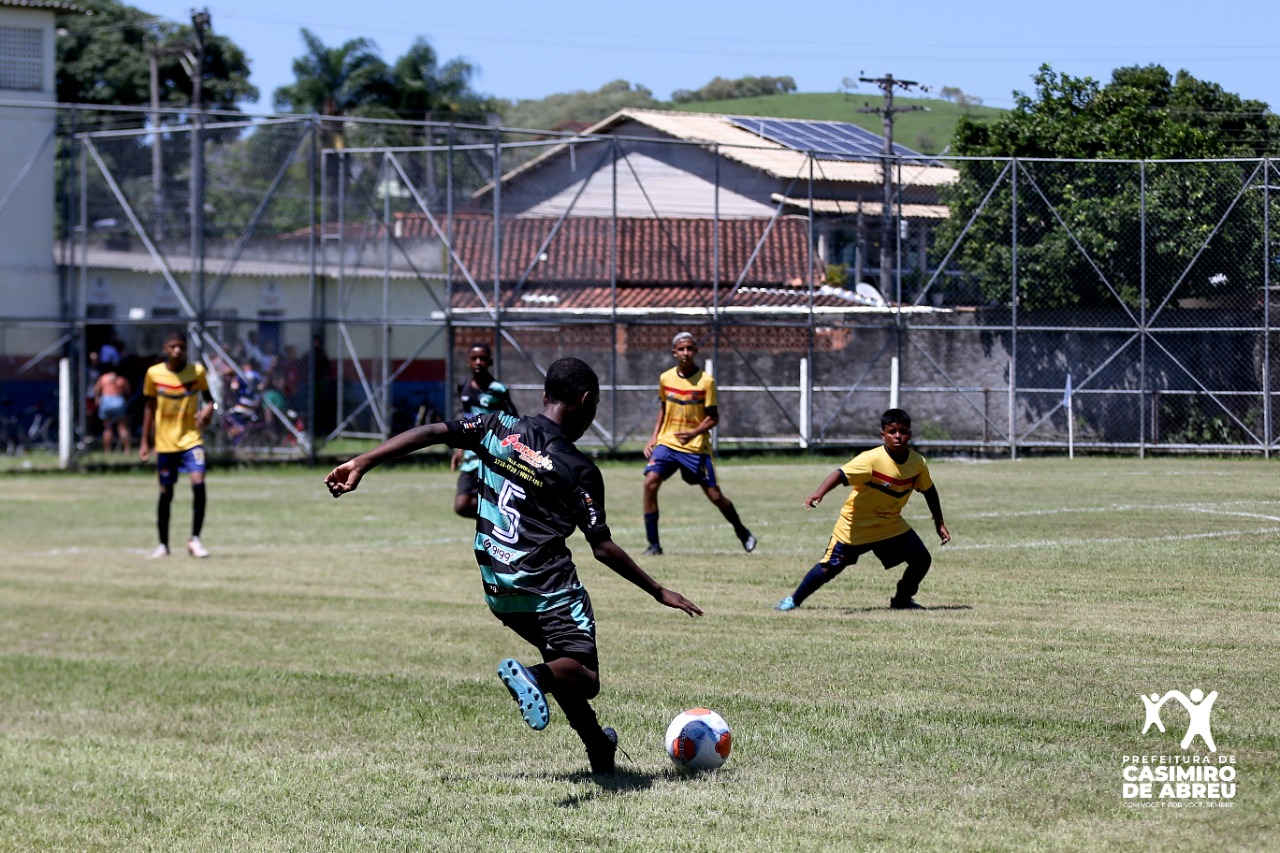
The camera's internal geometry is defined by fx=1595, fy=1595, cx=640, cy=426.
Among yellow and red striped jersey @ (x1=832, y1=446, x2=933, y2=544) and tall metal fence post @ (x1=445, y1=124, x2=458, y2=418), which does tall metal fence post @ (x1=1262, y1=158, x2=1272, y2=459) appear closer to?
yellow and red striped jersey @ (x1=832, y1=446, x2=933, y2=544)

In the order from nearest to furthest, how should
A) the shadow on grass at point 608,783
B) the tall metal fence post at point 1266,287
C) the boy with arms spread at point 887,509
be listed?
the shadow on grass at point 608,783 < the boy with arms spread at point 887,509 < the tall metal fence post at point 1266,287

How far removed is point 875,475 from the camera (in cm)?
1151

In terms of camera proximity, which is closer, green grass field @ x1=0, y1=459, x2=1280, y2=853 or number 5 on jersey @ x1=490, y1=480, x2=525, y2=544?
green grass field @ x1=0, y1=459, x2=1280, y2=853

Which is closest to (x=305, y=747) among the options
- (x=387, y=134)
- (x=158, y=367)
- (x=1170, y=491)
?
(x=158, y=367)

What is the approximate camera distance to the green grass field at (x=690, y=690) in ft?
22.6

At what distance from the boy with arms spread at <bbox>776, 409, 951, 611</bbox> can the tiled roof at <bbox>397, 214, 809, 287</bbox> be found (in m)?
19.8

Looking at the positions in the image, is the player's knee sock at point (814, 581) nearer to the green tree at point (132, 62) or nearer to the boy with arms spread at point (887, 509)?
the boy with arms spread at point (887, 509)

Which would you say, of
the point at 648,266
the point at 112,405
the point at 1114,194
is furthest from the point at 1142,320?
the point at 112,405

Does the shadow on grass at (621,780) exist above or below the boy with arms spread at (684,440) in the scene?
below

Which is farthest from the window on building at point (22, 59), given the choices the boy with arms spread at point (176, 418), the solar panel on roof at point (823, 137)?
the boy with arms spread at point (176, 418)

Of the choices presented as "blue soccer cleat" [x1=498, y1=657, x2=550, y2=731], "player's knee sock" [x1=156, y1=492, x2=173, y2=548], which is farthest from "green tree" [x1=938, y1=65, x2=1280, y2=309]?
"player's knee sock" [x1=156, y1=492, x2=173, y2=548]

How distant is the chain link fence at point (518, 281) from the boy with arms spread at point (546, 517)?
851 inches

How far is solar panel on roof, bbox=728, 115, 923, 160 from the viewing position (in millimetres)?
26422

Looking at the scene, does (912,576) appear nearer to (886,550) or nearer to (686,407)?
(886,550)
